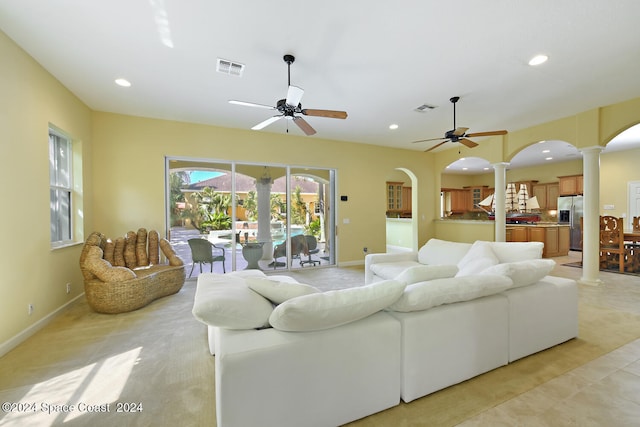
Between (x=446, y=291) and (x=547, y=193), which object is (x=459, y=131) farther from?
(x=547, y=193)

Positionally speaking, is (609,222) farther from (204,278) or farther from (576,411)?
(204,278)

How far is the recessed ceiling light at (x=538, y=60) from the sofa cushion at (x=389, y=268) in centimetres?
261

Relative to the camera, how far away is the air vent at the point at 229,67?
9.48 ft

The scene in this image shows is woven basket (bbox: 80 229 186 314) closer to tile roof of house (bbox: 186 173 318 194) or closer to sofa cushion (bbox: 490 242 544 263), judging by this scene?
tile roof of house (bbox: 186 173 318 194)

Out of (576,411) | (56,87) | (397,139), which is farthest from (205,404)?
(397,139)

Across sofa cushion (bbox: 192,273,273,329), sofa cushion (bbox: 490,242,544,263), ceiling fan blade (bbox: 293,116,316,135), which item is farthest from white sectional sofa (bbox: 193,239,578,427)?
ceiling fan blade (bbox: 293,116,316,135)

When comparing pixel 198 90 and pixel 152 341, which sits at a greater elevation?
pixel 198 90

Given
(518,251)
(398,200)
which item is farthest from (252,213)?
(398,200)

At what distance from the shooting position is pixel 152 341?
257cm

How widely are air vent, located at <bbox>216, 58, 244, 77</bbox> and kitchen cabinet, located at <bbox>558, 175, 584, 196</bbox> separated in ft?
32.9

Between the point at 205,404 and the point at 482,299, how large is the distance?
206cm

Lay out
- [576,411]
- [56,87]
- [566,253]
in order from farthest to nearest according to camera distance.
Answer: [566,253] → [56,87] → [576,411]

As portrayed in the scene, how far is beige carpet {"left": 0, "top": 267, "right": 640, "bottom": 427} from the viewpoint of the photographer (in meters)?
1.62

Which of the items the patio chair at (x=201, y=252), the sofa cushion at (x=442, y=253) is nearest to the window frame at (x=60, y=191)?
the patio chair at (x=201, y=252)
